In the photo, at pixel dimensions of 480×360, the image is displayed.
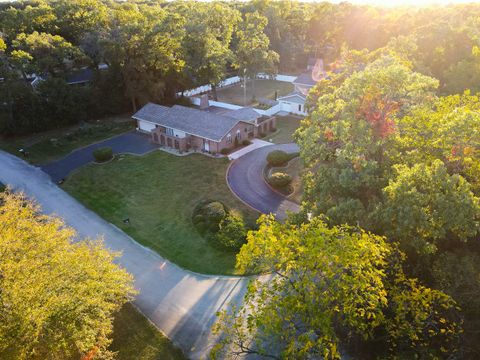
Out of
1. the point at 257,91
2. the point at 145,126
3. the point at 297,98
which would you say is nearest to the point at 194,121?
the point at 145,126

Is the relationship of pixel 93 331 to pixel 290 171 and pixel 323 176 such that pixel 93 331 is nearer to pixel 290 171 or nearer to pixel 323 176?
pixel 323 176

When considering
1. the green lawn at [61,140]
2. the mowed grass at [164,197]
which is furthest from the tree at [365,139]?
the green lawn at [61,140]

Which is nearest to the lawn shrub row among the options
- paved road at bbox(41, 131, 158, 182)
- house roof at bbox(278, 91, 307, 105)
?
paved road at bbox(41, 131, 158, 182)

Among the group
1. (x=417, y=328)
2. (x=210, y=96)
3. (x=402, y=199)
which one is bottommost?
(x=210, y=96)

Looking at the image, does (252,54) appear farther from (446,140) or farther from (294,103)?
(446,140)

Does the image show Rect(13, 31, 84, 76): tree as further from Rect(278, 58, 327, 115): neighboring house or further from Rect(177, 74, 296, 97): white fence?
Rect(278, 58, 327, 115): neighboring house

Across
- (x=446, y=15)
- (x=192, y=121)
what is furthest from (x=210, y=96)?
(x=446, y=15)

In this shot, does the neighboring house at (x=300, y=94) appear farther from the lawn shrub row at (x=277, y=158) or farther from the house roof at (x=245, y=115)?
the lawn shrub row at (x=277, y=158)
